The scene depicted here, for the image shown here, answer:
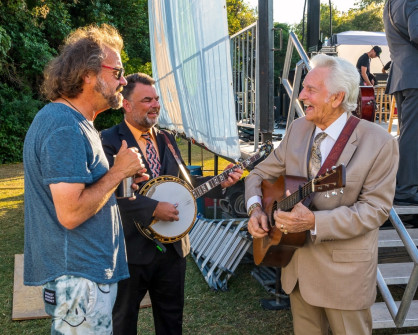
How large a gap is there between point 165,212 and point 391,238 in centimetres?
201

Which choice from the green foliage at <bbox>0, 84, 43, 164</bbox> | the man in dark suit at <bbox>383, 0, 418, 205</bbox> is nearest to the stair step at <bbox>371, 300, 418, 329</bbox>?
the man in dark suit at <bbox>383, 0, 418, 205</bbox>

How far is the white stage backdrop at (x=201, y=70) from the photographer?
17.1ft

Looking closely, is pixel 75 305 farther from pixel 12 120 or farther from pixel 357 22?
pixel 357 22

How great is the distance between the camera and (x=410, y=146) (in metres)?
4.05

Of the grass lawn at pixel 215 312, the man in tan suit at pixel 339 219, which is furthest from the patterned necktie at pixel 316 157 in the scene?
the grass lawn at pixel 215 312

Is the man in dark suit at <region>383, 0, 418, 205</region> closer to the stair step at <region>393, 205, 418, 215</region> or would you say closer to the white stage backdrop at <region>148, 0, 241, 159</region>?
the stair step at <region>393, 205, 418, 215</region>

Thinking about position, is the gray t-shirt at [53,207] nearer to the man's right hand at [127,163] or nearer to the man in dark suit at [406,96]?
the man's right hand at [127,163]

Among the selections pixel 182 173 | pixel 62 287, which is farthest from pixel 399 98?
pixel 62 287

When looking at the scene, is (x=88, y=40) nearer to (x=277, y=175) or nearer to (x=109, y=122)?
(x=277, y=175)

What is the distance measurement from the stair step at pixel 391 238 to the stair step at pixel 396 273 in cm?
19

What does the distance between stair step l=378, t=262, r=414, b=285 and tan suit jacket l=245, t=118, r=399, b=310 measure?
43.1 inches

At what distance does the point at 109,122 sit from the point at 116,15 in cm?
712

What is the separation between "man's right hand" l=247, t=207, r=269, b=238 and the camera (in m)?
2.74

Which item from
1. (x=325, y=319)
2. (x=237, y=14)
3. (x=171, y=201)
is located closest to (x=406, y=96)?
(x=325, y=319)
